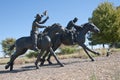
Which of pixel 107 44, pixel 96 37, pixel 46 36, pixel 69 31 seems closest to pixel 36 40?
pixel 46 36

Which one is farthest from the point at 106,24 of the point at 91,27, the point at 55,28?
the point at 55,28

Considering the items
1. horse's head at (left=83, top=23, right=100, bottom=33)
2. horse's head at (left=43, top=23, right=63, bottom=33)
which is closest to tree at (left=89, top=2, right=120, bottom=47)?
horse's head at (left=83, top=23, right=100, bottom=33)

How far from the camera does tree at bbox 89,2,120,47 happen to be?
4256cm

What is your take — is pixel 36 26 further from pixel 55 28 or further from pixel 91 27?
pixel 91 27

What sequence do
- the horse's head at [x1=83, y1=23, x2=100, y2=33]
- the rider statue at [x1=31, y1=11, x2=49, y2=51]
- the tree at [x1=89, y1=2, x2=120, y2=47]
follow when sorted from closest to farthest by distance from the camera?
1. the rider statue at [x1=31, y1=11, x2=49, y2=51]
2. the horse's head at [x1=83, y1=23, x2=100, y2=33]
3. the tree at [x1=89, y1=2, x2=120, y2=47]

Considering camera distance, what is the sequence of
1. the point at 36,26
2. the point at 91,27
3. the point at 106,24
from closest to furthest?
the point at 36,26
the point at 91,27
the point at 106,24

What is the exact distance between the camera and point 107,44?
1831 inches

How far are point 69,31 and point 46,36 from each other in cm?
206

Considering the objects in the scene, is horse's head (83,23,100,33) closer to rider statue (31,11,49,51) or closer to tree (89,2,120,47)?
rider statue (31,11,49,51)

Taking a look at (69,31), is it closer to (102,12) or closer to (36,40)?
(36,40)

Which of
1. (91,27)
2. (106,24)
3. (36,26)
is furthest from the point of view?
(106,24)

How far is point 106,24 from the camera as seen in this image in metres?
43.1

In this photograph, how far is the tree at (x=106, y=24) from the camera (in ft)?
140

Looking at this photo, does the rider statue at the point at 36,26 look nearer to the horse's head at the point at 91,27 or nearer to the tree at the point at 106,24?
the horse's head at the point at 91,27
